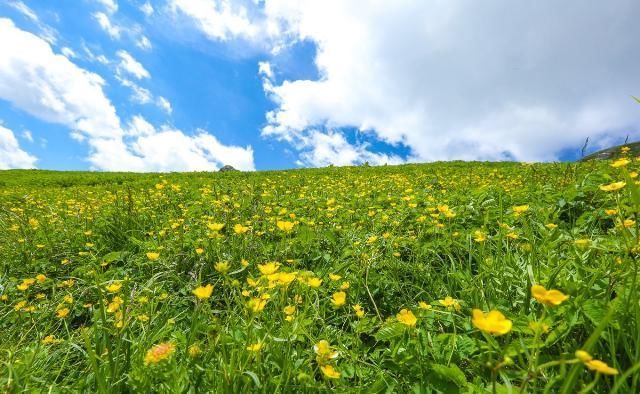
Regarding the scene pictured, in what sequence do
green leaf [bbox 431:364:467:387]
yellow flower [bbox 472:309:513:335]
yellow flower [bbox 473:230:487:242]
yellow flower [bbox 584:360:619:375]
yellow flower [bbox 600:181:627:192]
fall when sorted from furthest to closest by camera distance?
yellow flower [bbox 473:230:487:242]
yellow flower [bbox 600:181:627:192]
green leaf [bbox 431:364:467:387]
yellow flower [bbox 472:309:513:335]
yellow flower [bbox 584:360:619:375]

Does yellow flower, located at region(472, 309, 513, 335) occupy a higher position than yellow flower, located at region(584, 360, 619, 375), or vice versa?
yellow flower, located at region(472, 309, 513, 335)

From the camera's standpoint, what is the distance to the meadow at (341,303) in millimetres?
1434

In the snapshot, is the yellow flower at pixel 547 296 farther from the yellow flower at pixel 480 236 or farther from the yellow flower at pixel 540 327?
the yellow flower at pixel 480 236

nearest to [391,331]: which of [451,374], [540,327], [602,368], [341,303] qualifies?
[341,303]


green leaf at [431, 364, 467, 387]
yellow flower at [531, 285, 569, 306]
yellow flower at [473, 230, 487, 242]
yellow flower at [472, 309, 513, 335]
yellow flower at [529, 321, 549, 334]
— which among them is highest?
yellow flower at [473, 230, 487, 242]

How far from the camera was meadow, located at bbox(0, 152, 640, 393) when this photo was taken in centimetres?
143

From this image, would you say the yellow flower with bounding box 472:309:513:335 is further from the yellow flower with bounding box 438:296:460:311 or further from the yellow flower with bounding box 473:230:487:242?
the yellow flower with bounding box 473:230:487:242

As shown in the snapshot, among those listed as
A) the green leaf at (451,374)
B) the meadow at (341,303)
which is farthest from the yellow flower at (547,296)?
the green leaf at (451,374)

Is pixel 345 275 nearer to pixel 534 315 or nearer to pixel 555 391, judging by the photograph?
pixel 534 315

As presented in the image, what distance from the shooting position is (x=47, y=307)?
268 cm

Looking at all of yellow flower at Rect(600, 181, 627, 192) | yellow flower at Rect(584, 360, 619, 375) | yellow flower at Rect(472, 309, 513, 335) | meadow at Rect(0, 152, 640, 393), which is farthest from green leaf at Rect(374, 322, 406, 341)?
yellow flower at Rect(600, 181, 627, 192)

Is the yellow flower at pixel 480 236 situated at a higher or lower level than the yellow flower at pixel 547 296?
higher

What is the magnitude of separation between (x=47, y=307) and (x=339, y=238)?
7.91 ft

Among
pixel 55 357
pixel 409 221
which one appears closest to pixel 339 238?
pixel 409 221
